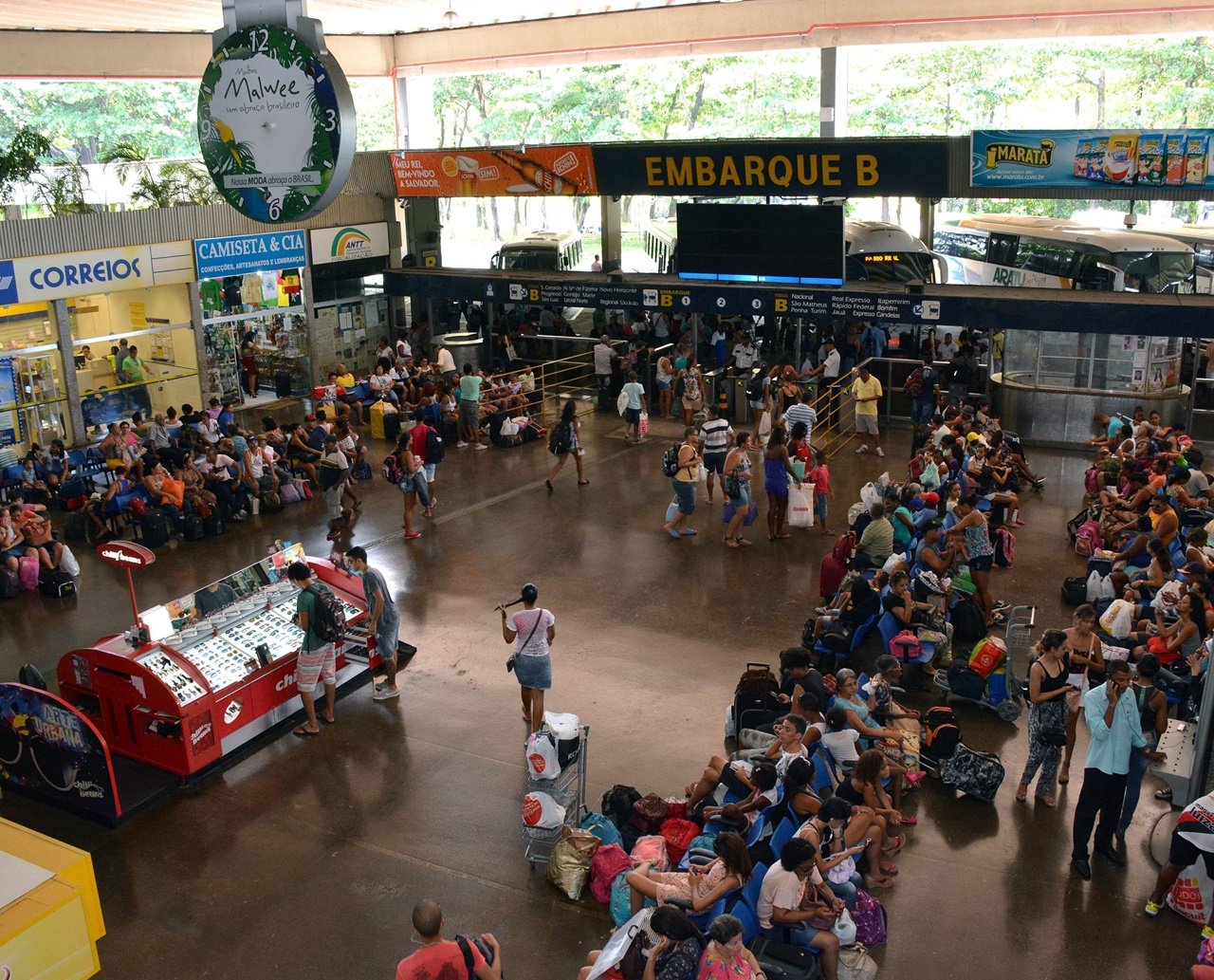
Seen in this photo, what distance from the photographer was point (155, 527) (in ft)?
48.2

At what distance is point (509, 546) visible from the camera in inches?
562

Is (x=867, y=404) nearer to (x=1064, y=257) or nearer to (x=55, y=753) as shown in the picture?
(x=1064, y=257)

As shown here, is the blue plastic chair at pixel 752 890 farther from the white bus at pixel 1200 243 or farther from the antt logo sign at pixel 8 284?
the white bus at pixel 1200 243

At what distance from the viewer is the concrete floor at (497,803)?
23.3 feet

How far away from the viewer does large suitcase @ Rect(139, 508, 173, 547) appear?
1461cm

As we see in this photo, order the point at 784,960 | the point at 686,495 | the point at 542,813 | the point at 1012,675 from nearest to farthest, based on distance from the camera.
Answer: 1. the point at 784,960
2. the point at 542,813
3. the point at 1012,675
4. the point at 686,495

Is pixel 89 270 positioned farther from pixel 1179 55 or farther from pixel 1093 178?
pixel 1179 55

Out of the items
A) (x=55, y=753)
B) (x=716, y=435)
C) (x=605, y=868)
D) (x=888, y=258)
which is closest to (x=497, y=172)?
(x=888, y=258)

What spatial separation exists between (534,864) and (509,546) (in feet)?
22.0

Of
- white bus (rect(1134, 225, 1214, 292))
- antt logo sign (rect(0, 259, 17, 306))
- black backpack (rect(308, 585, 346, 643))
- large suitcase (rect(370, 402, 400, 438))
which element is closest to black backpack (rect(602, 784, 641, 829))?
black backpack (rect(308, 585, 346, 643))

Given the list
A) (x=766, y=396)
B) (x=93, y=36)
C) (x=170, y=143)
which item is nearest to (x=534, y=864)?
(x=766, y=396)

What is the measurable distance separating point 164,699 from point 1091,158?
15.5 metres

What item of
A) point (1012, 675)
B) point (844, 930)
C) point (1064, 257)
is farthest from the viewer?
point (1064, 257)

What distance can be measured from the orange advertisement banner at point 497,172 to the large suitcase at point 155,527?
1035 centimetres
